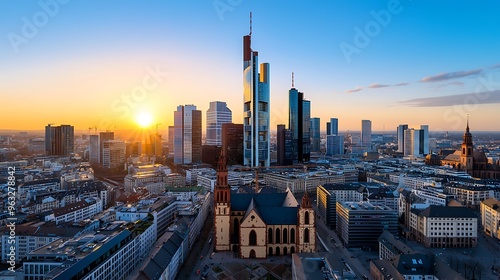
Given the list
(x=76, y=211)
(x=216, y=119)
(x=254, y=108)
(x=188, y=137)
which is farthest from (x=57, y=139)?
(x=76, y=211)

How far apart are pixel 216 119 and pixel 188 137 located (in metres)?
17.8

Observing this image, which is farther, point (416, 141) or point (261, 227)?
point (416, 141)

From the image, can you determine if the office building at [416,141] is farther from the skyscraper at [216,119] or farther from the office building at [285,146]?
the skyscraper at [216,119]

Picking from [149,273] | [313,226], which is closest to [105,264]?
[149,273]

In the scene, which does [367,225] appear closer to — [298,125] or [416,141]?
[298,125]

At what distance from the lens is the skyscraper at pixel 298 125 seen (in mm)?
144625

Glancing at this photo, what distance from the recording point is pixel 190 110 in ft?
470

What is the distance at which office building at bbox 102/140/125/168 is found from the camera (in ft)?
405

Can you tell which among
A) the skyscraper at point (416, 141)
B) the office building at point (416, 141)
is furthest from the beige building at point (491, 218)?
the skyscraper at point (416, 141)

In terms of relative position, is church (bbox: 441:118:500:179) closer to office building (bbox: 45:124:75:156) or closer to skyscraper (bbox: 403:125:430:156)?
skyscraper (bbox: 403:125:430:156)

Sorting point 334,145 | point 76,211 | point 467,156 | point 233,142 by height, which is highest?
point 233,142

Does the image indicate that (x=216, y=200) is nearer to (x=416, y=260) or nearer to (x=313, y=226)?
(x=313, y=226)

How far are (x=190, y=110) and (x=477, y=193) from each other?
10613 cm

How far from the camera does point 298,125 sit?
147000mm
